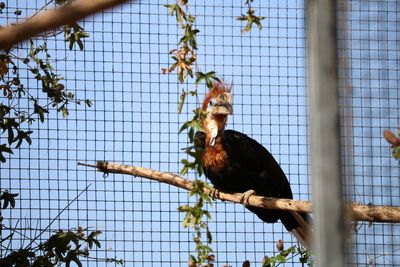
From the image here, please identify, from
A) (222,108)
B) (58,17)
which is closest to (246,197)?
(222,108)

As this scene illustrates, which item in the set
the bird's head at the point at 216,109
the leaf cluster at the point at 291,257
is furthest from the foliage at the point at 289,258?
the bird's head at the point at 216,109

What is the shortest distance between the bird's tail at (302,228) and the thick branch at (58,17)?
2234 mm

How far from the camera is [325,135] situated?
646 millimetres

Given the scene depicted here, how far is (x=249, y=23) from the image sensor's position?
180 cm

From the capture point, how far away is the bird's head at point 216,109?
10.2 feet

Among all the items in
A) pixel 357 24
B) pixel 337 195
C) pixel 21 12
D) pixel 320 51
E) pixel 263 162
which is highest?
pixel 21 12

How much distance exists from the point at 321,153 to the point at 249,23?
120 cm

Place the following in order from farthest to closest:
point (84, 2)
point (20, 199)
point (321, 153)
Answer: point (20, 199)
point (84, 2)
point (321, 153)

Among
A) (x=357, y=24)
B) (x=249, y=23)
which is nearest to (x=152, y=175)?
(x=249, y=23)

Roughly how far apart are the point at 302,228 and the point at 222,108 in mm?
579

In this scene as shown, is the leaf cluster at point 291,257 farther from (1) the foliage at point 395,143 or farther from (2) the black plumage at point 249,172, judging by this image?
(1) the foliage at point 395,143

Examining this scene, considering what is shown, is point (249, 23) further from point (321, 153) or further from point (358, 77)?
point (321, 153)

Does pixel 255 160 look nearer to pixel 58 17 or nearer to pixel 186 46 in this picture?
pixel 186 46

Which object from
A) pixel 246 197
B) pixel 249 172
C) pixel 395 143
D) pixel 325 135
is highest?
pixel 249 172
